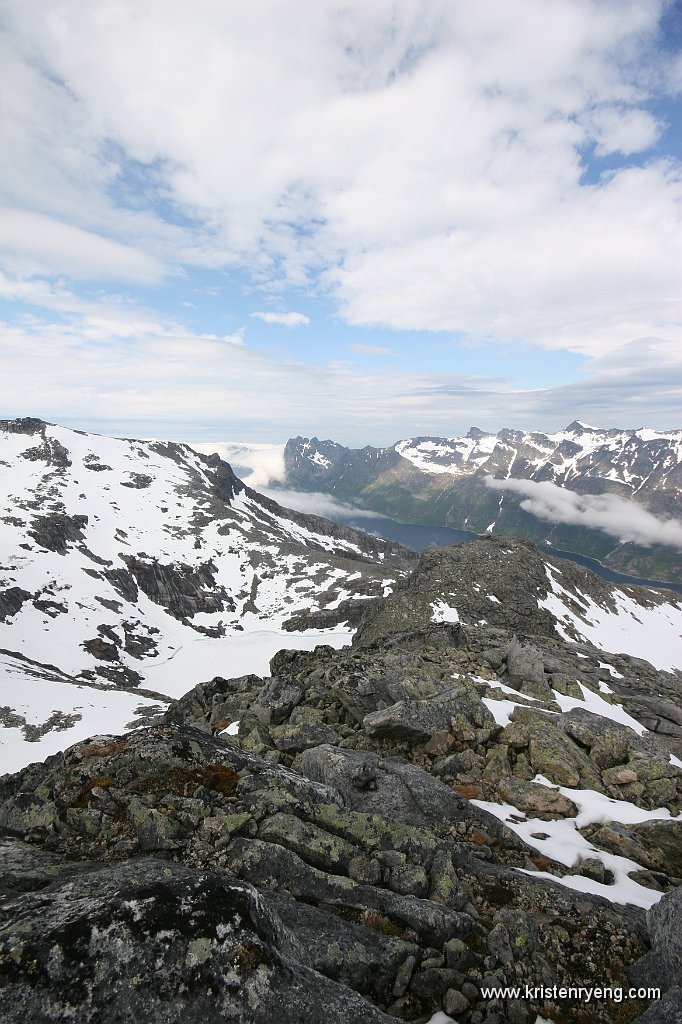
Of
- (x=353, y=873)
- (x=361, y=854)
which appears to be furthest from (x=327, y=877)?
(x=361, y=854)

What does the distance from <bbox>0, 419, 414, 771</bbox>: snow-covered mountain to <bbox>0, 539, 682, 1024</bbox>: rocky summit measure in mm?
41413

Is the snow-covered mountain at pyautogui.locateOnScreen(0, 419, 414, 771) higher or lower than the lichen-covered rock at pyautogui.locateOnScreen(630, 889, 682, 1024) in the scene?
lower

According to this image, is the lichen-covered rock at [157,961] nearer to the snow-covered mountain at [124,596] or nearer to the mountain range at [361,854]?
the mountain range at [361,854]

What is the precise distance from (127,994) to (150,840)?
428 centimetres

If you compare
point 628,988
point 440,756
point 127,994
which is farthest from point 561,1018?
point 440,756

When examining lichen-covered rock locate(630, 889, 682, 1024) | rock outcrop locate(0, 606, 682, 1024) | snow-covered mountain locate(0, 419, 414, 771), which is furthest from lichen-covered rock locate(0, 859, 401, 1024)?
snow-covered mountain locate(0, 419, 414, 771)

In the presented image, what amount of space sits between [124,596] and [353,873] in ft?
437

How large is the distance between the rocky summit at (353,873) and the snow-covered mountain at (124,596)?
41.4 m

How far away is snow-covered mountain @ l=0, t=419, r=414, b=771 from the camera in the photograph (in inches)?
2290

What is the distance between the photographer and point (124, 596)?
12756 centimetres

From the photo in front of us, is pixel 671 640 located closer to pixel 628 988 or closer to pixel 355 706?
pixel 355 706

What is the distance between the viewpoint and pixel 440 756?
1773 centimetres

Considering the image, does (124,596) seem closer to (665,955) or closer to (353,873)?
(353,873)

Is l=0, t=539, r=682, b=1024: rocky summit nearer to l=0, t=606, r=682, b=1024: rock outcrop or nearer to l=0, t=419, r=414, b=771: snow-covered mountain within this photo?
l=0, t=606, r=682, b=1024: rock outcrop
